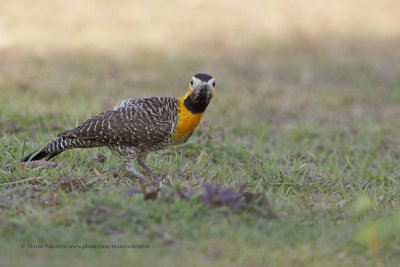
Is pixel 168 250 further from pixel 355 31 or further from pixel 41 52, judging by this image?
pixel 355 31

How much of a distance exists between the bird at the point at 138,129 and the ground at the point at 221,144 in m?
0.24

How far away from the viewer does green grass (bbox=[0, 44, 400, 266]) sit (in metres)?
4.40

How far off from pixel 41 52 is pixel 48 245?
8.89 metres

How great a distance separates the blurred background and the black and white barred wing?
2246 millimetres

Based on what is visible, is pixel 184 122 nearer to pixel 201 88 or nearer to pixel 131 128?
pixel 201 88

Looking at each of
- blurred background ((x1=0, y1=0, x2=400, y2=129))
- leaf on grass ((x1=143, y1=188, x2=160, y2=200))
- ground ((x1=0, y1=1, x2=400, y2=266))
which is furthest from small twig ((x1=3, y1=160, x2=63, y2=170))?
blurred background ((x1=0, y1=0, x2=400, y2=129))

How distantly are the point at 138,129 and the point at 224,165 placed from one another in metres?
1.25

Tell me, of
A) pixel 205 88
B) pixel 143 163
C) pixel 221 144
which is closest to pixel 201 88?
pixel 205 88

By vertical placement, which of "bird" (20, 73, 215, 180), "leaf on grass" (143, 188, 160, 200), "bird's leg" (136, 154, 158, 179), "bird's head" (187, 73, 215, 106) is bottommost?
"bird's leg" (136, 154, 158, 179)

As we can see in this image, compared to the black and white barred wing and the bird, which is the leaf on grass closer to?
the bird

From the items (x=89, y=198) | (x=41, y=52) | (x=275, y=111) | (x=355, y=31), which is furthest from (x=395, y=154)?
(x=355, y=31)

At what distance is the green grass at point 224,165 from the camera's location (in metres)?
4.40

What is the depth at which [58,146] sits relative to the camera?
6.16 m

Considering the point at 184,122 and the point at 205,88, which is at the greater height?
the point at 205,88
